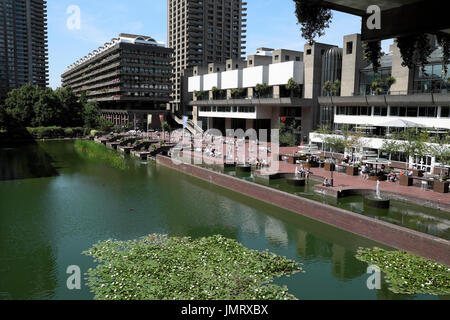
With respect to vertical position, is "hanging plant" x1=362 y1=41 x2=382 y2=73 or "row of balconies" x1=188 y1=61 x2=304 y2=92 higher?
"row of balconies" x1=188 y1=61 x2=304 y2=92

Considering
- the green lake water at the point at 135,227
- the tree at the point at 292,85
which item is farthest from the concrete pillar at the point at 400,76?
the green lake water at the point at 135,227

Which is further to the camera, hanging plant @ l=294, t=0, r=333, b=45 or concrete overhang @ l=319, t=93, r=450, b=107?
concrete overhang @ l=319, t=93, r=450, b=107

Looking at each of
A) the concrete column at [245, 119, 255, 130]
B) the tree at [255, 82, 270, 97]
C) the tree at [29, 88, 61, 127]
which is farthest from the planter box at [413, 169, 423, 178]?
the tree at [29, 88, 61, 127]

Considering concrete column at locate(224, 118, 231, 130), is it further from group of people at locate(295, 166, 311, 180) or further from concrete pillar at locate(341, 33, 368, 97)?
group of people at locate(295, 166, 311, 180)

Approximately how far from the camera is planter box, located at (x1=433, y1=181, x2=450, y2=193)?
2417 centimetres

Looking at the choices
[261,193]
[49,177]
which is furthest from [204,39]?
[261,193]

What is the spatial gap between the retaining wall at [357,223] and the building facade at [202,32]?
301ft

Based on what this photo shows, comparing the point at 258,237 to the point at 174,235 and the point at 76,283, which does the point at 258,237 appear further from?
the point at 76,283

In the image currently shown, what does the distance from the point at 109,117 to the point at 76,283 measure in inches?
4151

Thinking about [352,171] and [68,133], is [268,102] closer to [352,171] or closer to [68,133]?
[352,171]

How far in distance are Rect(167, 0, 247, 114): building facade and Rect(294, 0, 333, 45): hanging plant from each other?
354 feet

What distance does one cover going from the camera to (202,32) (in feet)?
398

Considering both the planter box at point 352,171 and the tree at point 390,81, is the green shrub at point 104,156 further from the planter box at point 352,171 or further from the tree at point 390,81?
the tree at point 390,81

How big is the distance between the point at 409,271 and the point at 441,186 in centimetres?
1191
